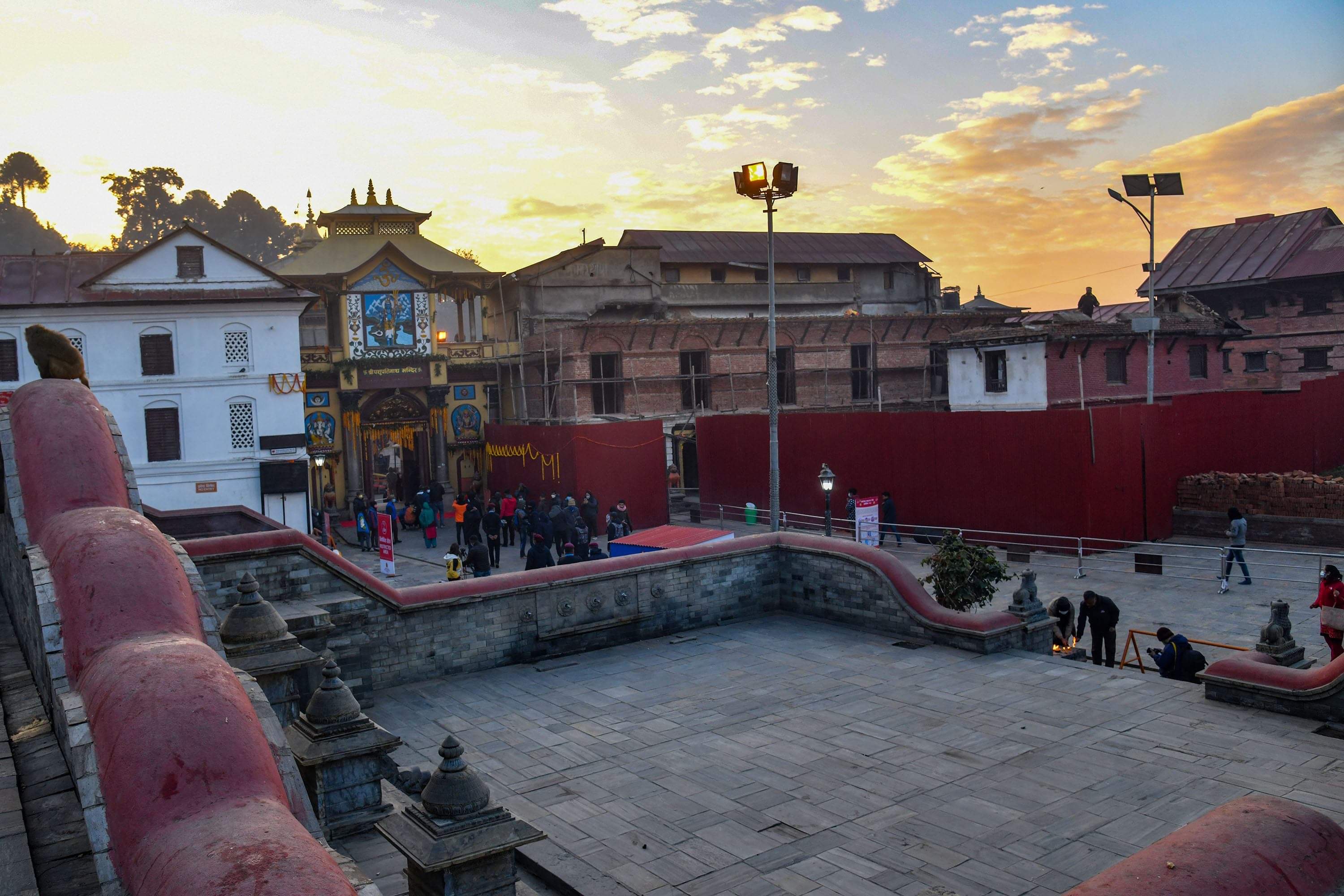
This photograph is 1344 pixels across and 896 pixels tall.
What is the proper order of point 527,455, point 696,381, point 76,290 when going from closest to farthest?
1. point 76,290
2. point 527,455
3. point 696,381

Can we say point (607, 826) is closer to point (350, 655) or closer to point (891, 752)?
point (891, 752)

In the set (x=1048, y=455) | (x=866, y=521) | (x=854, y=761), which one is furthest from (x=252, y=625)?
(x=1048, y=455)

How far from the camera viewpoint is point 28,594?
7355mm

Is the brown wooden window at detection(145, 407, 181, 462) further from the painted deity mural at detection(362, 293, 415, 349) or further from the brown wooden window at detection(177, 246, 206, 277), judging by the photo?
the painted deity mural at detection(362, 293, 415, 349)

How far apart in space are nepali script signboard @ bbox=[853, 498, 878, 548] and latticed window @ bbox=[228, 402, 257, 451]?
17.8 metres

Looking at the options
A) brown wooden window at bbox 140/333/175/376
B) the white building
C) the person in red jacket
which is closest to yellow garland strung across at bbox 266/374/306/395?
the white building

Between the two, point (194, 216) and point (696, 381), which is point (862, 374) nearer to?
point (696, 381)

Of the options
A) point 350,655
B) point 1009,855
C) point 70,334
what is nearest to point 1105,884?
point 1009,855

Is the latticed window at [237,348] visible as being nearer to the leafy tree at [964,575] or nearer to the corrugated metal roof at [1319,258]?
the leafy tree at [964,575]

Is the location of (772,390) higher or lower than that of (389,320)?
lower

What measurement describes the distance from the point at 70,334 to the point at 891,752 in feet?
84.3

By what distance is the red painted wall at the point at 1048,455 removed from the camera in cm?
2069

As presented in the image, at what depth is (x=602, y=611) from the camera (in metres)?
13.6

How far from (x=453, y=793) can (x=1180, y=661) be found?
9448 mm
